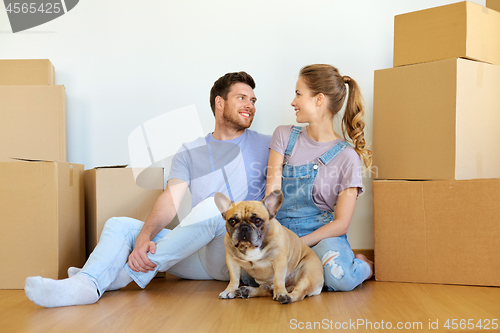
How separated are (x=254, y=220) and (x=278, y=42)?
109cm

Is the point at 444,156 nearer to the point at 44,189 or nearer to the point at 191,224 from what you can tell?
the point at 191,224

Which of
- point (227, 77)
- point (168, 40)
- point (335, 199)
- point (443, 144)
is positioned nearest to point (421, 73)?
point (443, 144)

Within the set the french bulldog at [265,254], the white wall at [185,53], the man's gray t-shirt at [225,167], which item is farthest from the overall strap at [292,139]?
the french bulldog at [265,254]

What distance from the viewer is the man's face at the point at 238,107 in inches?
67.8

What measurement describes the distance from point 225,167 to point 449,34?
99 centimetres

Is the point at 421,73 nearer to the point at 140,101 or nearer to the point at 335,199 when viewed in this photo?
the point at 335,199

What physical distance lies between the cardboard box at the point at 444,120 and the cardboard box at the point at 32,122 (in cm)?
142

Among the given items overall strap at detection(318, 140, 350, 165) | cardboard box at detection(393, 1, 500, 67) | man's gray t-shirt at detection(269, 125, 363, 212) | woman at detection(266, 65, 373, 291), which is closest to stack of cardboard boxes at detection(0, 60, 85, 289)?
woman at detection(266, 65, 373, 291)

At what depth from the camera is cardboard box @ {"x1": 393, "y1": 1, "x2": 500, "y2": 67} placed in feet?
4.91

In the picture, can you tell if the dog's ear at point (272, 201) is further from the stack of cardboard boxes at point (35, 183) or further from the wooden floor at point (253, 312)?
the stack of cardboard boxes at point (35, 183)

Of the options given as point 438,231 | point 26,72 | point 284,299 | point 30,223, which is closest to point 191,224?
point 284,299

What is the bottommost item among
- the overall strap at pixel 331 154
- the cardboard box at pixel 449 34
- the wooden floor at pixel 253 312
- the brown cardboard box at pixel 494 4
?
the wooden floor at pixel 253 312

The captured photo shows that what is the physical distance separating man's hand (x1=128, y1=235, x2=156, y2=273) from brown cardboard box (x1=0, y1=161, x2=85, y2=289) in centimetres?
35

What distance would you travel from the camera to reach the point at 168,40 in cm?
199
